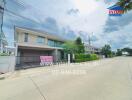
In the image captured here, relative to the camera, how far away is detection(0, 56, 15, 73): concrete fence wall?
460 inches

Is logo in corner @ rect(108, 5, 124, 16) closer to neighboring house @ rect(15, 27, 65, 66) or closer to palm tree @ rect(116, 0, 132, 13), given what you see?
palm tree @ rect(116, 0, 132, 13)

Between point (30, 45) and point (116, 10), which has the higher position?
point (116, 10)

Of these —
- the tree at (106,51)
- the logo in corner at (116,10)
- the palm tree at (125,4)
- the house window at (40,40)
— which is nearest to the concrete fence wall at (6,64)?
the logo in corner at (116,10)

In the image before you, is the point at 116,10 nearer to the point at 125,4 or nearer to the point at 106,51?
the point at 125,4

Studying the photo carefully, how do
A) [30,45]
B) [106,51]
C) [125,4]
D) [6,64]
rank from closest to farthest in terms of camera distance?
[125,4]
[6,64]
[30,45]
[106,51]

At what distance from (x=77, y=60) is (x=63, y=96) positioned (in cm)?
2318

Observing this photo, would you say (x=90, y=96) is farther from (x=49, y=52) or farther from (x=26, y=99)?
(x=49, y=52)

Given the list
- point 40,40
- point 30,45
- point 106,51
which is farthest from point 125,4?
point 106,51

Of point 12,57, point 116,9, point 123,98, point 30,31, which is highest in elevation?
point 30,31

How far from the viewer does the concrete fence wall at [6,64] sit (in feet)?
38.3

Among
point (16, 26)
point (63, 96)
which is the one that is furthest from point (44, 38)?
point (63, 96)

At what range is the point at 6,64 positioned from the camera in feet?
39.8

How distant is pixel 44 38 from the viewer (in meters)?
26.4

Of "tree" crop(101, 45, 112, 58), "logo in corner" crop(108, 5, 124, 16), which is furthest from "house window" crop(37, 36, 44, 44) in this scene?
"tree" crop(101, 45, 112, 58)
